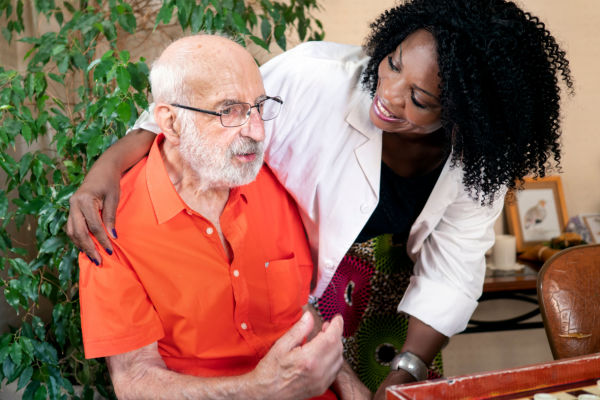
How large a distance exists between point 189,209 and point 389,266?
33.5 inches

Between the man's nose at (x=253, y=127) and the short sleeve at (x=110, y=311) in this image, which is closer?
the short sleeve at (x=110, y=311)

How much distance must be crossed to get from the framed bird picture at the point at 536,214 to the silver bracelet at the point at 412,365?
1.81 meters

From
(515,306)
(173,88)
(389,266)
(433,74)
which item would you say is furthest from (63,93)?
(515,306)

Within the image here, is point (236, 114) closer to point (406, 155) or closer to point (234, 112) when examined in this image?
point (234, 112)

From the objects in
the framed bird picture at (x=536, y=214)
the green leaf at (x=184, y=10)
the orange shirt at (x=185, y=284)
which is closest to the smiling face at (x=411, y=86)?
the orange shirt at (x=185, y=284)

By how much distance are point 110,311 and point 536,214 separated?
2.56 meters

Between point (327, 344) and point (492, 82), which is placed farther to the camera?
point (492, 82)

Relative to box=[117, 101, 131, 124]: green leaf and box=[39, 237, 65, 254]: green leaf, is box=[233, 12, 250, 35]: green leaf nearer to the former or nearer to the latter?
box=[117, 101, 131, 124]: green leaf

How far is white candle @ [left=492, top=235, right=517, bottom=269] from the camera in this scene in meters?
2.83

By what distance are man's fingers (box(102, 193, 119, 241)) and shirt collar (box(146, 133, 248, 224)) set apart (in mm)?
105

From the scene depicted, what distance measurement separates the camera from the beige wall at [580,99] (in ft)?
10.3

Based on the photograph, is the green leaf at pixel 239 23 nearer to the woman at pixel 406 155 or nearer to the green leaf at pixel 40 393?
the woman at pixel 406 155

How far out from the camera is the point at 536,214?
10.2 feet

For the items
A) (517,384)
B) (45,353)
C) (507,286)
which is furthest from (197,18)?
(507,286)
